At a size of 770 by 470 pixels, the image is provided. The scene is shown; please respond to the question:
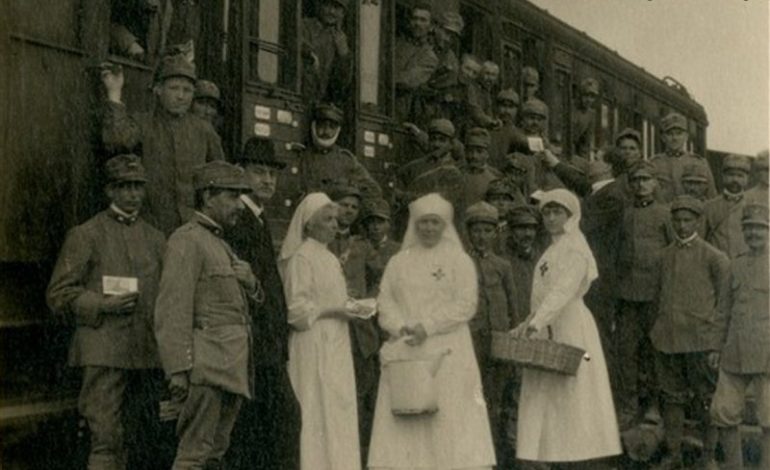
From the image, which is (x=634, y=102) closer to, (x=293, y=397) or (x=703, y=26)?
(x=703, y=26)

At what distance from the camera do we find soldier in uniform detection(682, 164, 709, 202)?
7.78 metres

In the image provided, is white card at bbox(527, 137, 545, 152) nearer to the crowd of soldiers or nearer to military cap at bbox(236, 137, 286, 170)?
the crowd of soldiers

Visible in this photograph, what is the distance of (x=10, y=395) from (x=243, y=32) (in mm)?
2633

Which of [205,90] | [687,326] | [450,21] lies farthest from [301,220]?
[450,21]

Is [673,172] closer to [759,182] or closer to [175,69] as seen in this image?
[759,182]

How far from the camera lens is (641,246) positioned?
7.48 metres

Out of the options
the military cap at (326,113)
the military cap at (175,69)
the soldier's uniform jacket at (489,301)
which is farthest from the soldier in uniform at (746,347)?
the military cap at (175,69)

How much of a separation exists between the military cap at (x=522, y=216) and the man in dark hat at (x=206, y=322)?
2.40 meters

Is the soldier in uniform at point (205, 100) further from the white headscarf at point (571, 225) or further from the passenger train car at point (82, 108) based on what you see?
the white headscarf at point (571, 225)

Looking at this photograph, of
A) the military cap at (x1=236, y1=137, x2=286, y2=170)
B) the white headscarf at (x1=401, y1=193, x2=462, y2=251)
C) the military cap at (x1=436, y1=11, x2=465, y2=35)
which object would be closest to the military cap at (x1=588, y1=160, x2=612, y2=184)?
the military cap at (x1=436, y1=11, x2=465, y2=35)

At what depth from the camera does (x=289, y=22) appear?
6.99 meters

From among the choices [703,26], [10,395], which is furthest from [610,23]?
[10,395]

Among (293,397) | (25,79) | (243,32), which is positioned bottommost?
(293,397)

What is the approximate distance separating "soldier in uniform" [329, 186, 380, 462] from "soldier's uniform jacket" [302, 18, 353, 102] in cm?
110
